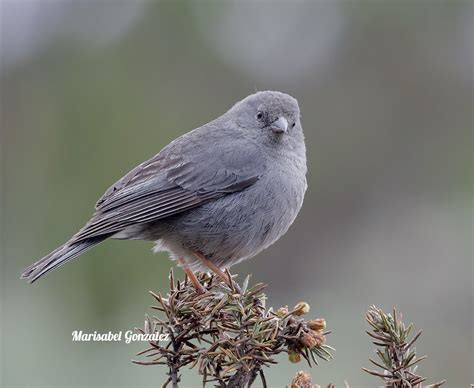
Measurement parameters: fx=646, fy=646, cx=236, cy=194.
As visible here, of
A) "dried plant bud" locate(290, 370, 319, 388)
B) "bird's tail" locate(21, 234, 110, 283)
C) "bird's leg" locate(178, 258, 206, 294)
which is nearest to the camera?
"dried plant bud" locate(290, 370, 319, 388)

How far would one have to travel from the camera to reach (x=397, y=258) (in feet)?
28.7

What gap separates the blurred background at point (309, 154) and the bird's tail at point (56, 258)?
4.74 feet

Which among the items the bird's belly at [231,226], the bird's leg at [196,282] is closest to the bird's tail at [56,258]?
the bird's belly at [231,226]

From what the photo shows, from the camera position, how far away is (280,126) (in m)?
4.72

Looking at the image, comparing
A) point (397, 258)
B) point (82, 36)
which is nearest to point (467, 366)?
point (397, 258)

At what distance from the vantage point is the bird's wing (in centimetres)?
425

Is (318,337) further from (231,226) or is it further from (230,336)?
(231,226)

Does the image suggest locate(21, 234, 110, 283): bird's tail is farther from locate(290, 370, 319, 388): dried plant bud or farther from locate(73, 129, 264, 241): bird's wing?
locate(290, 370, 319, 388): dried plant bud

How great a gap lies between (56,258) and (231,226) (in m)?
1.12

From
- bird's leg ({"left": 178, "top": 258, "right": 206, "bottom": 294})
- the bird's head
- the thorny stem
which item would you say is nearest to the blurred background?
the bird's head

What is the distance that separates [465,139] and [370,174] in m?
2.10

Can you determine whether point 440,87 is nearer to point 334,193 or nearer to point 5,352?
point 334,193

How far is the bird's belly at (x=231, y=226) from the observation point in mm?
4234

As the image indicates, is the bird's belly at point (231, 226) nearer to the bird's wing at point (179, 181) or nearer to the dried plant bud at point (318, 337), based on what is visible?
the bird's wing at point (179, 181)
